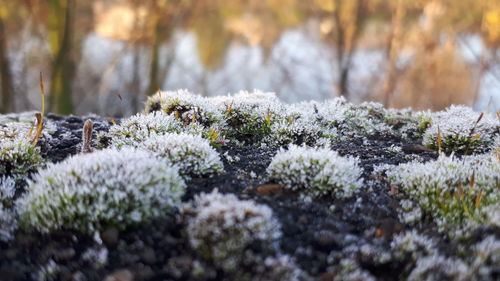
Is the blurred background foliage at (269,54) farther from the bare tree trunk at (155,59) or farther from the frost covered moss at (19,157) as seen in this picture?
the frost covered moss at (19,157)

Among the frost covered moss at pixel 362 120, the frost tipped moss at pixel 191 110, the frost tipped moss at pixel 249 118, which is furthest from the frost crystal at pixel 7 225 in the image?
the frost covered moss at pixel 362 120

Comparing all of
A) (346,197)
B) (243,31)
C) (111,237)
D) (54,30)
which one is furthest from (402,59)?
(111,237)

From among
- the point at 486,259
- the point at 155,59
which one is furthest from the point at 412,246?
the point at 155,59

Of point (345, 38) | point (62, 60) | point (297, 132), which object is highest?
point (345, 38)

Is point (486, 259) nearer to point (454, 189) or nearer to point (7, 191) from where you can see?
point (454, 189)

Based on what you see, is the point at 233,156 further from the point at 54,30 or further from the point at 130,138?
the point at 54,30

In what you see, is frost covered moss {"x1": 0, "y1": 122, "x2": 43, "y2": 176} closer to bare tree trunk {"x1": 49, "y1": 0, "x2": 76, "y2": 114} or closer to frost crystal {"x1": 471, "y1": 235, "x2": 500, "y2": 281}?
frost crystal {"x1": 471, "y1": 235, "x2": 500, "y2": 281}

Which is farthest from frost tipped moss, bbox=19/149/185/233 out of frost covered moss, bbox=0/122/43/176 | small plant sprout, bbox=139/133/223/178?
frost covered moss, bbox=0/122/43/176
